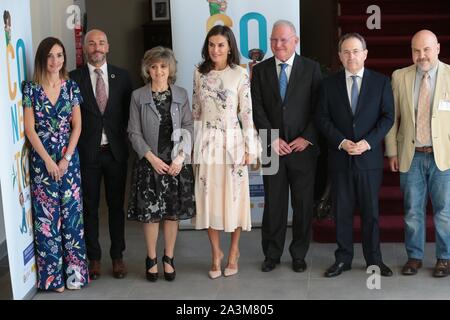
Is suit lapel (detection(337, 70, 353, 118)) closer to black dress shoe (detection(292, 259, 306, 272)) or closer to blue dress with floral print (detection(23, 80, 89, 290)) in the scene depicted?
black dress shoe (detection(292, 259, 306, 272))

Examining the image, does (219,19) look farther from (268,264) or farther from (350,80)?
(268,264)

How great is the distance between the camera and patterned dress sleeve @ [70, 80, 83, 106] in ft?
16.2

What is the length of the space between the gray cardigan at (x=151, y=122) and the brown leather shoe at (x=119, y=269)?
31.7 inches

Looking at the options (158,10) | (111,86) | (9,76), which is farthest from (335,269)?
(158,10)

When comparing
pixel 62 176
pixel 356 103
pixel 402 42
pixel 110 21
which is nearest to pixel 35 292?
pixel 62 176

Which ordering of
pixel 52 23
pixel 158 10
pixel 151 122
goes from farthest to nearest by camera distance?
pixel 158 10
pixel 52 23
pixel 151 122

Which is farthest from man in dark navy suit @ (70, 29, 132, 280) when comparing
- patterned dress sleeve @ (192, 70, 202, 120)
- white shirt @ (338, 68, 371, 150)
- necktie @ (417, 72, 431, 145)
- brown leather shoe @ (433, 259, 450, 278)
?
brown leather shoe @ (433, 259, 450, 278)

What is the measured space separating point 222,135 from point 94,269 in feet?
4.18

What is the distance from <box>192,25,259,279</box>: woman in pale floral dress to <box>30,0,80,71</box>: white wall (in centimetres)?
131

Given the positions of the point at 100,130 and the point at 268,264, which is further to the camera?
the point at 268,264

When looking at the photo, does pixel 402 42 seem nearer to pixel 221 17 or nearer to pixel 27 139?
pixel 221 17

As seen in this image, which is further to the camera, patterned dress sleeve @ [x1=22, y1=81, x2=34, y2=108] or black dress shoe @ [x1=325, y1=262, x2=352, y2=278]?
black dress shoe @ [x1=325, y1=262, x2=352, y2=278]

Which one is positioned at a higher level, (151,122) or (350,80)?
(350,80)

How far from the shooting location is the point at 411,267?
5.23 meters
